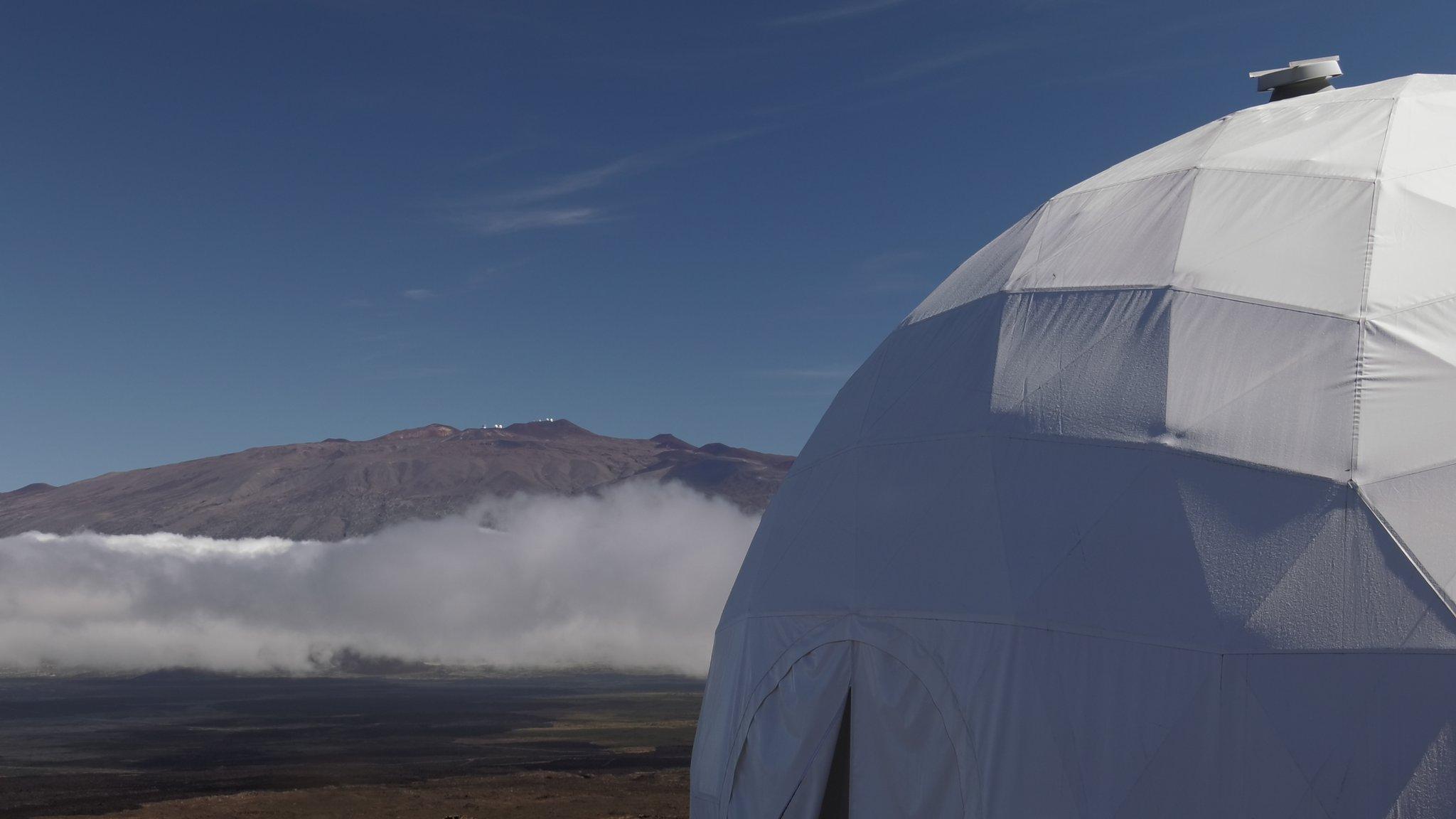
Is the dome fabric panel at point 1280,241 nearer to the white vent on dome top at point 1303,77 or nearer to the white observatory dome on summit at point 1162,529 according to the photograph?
the white observatory dome on summit at point 1162,529

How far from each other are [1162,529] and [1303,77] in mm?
6895

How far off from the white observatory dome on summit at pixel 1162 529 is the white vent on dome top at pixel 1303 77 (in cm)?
127

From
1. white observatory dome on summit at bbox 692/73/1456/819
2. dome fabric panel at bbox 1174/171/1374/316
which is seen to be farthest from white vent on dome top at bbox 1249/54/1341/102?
dome fabric panel at bbox 1174/171/1374/316

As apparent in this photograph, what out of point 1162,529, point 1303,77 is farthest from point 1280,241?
point 1303,77

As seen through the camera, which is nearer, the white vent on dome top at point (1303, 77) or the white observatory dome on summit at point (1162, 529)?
the white observatory dome on summit at point (1162, 529)

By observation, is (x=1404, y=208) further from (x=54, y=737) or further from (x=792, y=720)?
(x=54, y=737)

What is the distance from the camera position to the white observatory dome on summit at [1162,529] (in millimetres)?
6863

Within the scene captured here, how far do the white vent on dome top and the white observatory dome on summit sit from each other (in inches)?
49.9

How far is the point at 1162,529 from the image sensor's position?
7.68 metres

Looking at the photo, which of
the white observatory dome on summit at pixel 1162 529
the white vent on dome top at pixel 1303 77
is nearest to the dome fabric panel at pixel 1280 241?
the white observatory dome on summit at pixel 1162 529

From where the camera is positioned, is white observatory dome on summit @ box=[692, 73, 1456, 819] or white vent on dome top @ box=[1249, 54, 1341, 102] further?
white vent on dome top @ box=[1249, 54, 1341, 102]

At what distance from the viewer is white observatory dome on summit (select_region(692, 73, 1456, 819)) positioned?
686 cm

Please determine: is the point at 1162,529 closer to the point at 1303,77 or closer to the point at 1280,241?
the point at 1280,241

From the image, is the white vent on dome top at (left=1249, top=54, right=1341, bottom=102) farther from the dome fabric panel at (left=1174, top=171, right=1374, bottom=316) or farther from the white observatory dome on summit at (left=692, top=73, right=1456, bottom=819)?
the dome fabric panel at (left=1174, top=171, right=1374, bottom=316)
